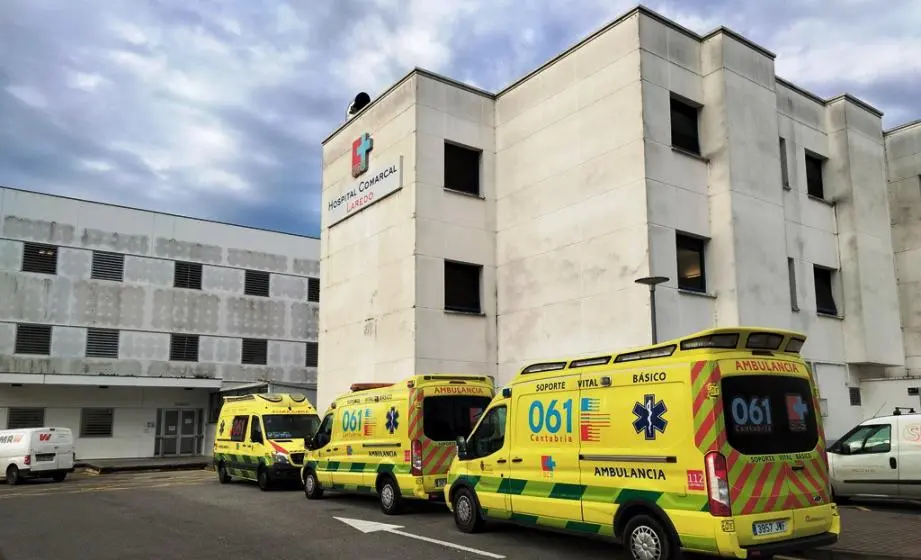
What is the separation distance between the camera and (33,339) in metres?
33.0

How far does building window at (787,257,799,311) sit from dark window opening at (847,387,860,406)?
10.4ft

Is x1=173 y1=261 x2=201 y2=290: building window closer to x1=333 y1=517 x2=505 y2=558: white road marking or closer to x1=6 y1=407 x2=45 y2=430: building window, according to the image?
x1=6 y1=407 x2=45 y2=430: building window

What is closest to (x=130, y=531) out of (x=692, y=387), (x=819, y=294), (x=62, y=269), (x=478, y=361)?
(x=692, y=387)

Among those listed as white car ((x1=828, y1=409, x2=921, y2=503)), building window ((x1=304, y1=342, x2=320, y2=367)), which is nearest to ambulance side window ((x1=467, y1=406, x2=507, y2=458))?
white car ((x1=828, y1=409, x2=921, y2=503))

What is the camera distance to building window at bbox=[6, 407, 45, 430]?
107 ft

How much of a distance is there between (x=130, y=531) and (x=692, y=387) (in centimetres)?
907

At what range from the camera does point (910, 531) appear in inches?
406

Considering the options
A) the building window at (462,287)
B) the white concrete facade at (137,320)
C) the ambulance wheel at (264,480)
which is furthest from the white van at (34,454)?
the building window at (462,287)

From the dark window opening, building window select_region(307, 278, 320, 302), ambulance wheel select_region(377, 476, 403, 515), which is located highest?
building window select_region(307, 278, 320, 302)

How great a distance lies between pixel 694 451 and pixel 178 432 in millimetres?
34018

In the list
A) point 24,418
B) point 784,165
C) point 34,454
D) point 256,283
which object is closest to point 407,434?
point 784,165

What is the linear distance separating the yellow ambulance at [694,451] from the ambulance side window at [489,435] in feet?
3.98

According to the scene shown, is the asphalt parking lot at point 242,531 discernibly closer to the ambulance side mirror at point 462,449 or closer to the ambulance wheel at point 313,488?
the ambulance wheel at point 313,488

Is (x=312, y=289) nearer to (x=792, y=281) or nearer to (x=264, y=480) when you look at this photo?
(x=264, y=480)
